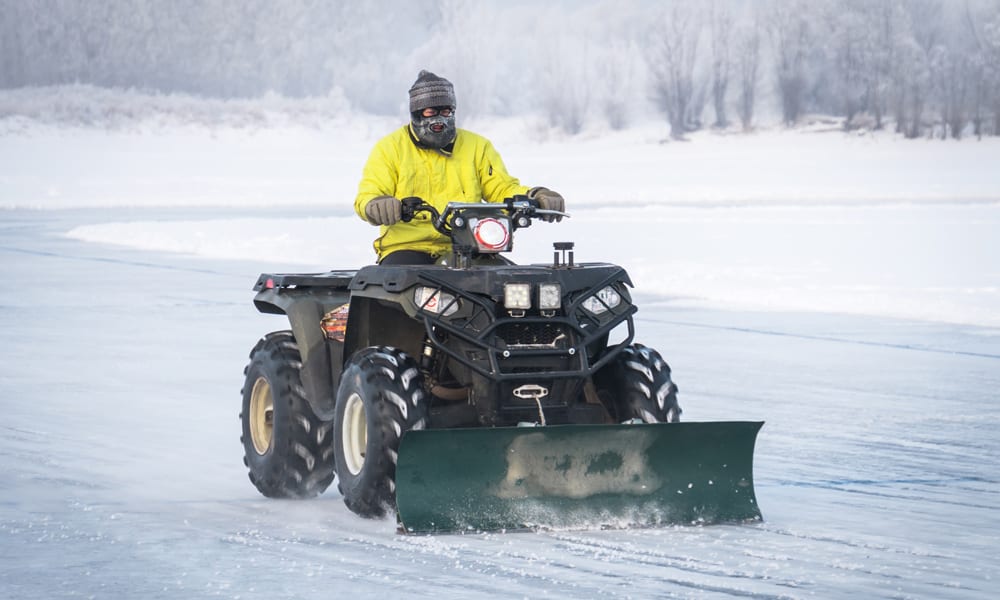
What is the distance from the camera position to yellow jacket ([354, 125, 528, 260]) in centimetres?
760

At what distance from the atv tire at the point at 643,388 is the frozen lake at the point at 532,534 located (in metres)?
0.49

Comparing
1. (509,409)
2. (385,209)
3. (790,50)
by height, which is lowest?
(509,409)

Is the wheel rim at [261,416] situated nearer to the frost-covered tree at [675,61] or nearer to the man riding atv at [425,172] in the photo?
the man riding atv at [425,172]

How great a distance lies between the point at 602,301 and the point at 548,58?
91724 millimetres

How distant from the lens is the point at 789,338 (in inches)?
585

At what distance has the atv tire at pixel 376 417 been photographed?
6.73m

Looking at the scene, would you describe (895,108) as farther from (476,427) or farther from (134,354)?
(476,427)

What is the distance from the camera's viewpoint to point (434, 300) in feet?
22.6

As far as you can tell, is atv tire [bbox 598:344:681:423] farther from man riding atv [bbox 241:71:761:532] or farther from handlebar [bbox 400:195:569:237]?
handlebar [bbox 400:195:569:237]

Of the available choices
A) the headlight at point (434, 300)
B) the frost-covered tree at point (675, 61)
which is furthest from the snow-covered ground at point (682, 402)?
the frost-covered tree at point (675, 61)

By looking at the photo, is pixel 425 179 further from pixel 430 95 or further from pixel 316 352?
pixel 316 352

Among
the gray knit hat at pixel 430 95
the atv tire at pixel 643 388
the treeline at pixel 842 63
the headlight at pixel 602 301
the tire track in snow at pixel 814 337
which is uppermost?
the treeline at pixel 842 63

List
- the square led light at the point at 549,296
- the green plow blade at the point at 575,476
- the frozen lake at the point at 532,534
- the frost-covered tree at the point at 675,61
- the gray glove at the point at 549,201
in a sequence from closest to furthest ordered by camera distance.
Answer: the frozen lake at the point at 532,534 < the green plow blade at the point at 575,476 < the square led light at the point at 549,296 < the gray glove at the point at 549,201 < the frost-covered tree at the point at 675,61

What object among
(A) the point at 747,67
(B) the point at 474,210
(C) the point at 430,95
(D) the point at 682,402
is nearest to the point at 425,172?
(C) the point at 430,95
